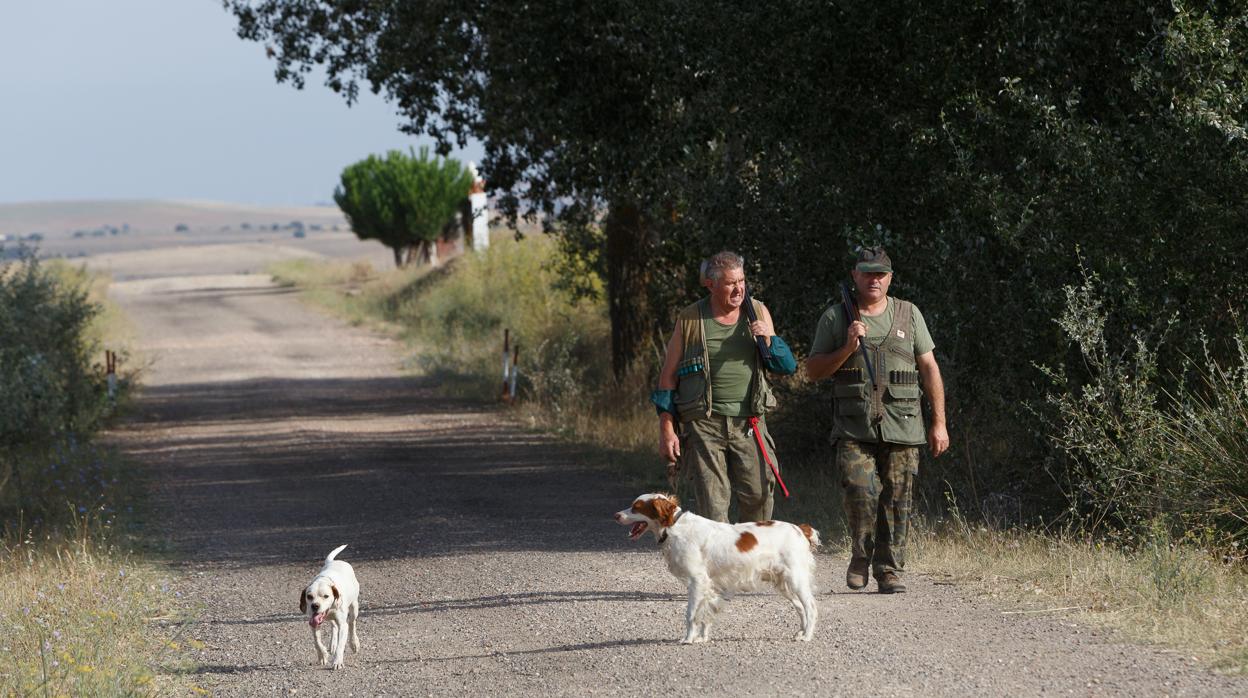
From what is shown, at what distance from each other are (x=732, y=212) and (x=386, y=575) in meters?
4.12

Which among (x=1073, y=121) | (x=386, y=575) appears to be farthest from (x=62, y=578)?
(x=1073, y=121)

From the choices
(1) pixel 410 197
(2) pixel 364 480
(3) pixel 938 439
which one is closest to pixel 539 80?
(2) pixel 364 480

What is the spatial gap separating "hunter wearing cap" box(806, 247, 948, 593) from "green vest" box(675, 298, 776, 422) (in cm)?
33

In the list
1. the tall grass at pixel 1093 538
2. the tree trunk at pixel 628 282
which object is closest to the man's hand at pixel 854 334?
the tall grass at pixel 1093 538

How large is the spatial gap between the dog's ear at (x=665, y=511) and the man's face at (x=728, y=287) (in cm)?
113

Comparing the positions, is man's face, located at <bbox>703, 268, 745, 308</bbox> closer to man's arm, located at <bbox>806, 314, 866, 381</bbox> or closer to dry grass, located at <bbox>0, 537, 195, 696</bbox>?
man's arm, located at <bbox>806, 314, 866, 381</bbox>

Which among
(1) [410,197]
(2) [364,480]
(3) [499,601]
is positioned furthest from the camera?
(1) [410,197]

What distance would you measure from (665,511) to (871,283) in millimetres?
1673

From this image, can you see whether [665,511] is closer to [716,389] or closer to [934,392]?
[716,389]

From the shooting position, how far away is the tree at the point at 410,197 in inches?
2111

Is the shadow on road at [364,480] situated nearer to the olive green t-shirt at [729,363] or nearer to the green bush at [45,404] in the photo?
the green bush at [45,404]

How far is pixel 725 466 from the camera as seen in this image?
26.0 ft

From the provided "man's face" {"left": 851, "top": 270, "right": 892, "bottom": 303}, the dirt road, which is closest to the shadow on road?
the dirt road

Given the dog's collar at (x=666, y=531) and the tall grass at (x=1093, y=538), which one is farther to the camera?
the tall grass at (x=1093, y=538)
